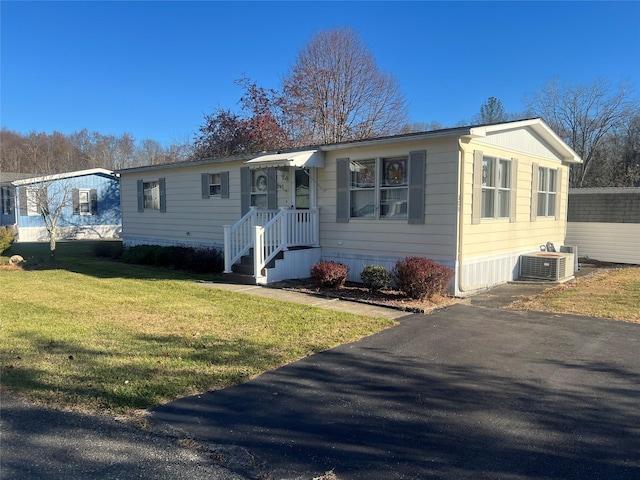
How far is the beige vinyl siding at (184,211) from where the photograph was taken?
13.3 m

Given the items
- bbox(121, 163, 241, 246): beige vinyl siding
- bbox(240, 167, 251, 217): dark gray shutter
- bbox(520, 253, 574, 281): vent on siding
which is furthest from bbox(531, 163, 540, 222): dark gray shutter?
bbox(121, 163, 241, 246): beige vinyl siding

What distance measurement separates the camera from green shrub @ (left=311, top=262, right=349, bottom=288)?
9.17 metres

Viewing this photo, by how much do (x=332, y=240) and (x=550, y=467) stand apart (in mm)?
8242

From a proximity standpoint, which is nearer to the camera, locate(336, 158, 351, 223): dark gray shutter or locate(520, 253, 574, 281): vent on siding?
locate(336, 158, 351, 223): dark gray shutter

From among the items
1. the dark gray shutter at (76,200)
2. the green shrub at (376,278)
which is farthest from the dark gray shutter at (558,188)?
the dark gray shutter at (76,200)

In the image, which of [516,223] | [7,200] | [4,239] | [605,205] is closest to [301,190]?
[516,223]

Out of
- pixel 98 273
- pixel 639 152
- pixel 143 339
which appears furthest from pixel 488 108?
pixel 143 339

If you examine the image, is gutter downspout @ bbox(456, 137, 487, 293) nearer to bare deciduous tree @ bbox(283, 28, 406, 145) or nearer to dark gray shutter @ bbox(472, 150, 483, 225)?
dark gray shutter @ bbox(472, 150, 483, 225)

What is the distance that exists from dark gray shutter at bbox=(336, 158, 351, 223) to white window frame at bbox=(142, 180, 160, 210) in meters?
7.96

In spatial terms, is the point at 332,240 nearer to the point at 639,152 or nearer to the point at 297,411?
the point at 297,411

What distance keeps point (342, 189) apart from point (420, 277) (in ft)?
11.4

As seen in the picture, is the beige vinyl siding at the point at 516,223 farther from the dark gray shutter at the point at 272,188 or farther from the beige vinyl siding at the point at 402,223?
the dark gray shutter at the point at 272,188

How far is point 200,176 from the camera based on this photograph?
46.2ft

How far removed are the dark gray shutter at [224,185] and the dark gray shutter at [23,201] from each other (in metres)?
15.0
